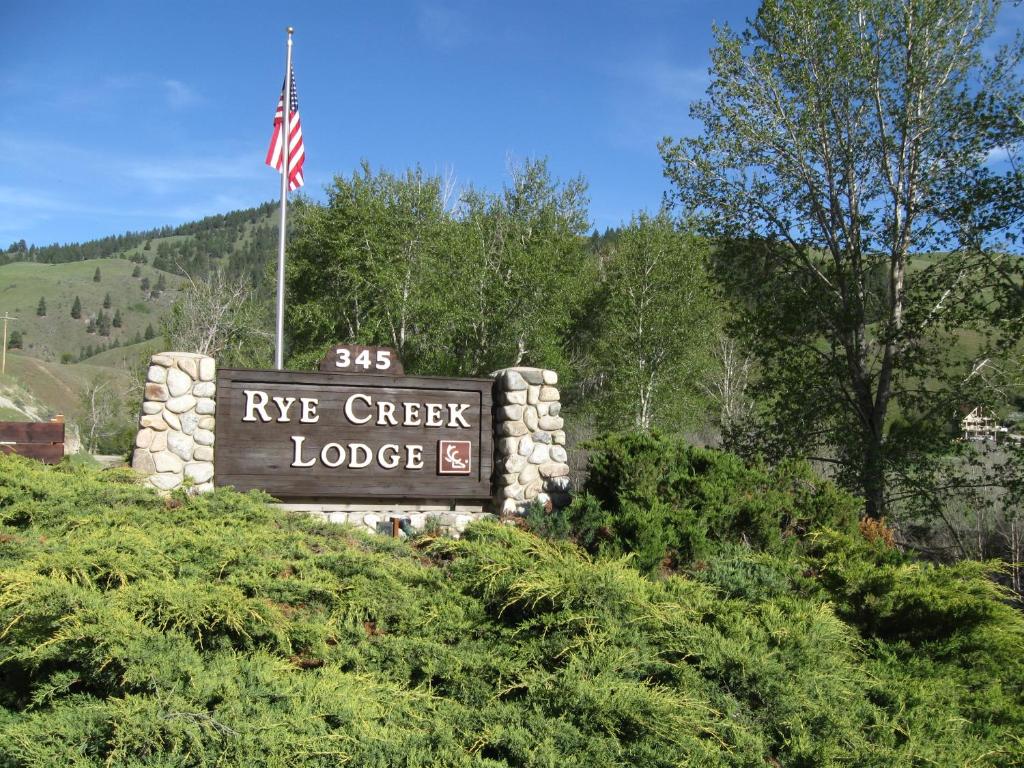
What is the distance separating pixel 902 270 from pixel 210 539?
9652 millimetres

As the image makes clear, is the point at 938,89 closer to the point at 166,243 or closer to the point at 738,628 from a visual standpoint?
the point at 738,628

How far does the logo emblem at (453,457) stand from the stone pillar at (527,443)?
1.22 feet

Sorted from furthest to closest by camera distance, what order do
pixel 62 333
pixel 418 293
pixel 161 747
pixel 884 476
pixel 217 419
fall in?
pixel 62 333
pixel 418 293
pixel 884 476
pixel 217 419
pixel 161 747

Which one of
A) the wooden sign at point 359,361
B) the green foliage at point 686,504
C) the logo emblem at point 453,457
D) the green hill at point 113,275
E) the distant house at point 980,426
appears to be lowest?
the green foliage at point 686,504

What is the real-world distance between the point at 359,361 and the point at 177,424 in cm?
181

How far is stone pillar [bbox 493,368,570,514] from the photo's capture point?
8109 mm

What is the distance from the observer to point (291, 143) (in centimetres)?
1219

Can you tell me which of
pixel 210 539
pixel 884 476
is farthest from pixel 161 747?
pixel 884 476

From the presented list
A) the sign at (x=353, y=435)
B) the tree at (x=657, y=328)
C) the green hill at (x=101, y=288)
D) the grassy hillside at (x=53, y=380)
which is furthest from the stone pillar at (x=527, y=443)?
the green hill at (x=101, y=288)

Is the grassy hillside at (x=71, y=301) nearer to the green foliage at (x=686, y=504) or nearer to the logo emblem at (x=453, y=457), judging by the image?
the logo emblem at (x=453, y=457)

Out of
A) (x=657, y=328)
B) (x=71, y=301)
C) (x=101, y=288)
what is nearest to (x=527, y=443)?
(x=657, y=328)

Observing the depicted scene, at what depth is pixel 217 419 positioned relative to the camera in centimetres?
751

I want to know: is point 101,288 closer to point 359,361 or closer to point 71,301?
point 71,301

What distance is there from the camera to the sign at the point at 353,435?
755cm
